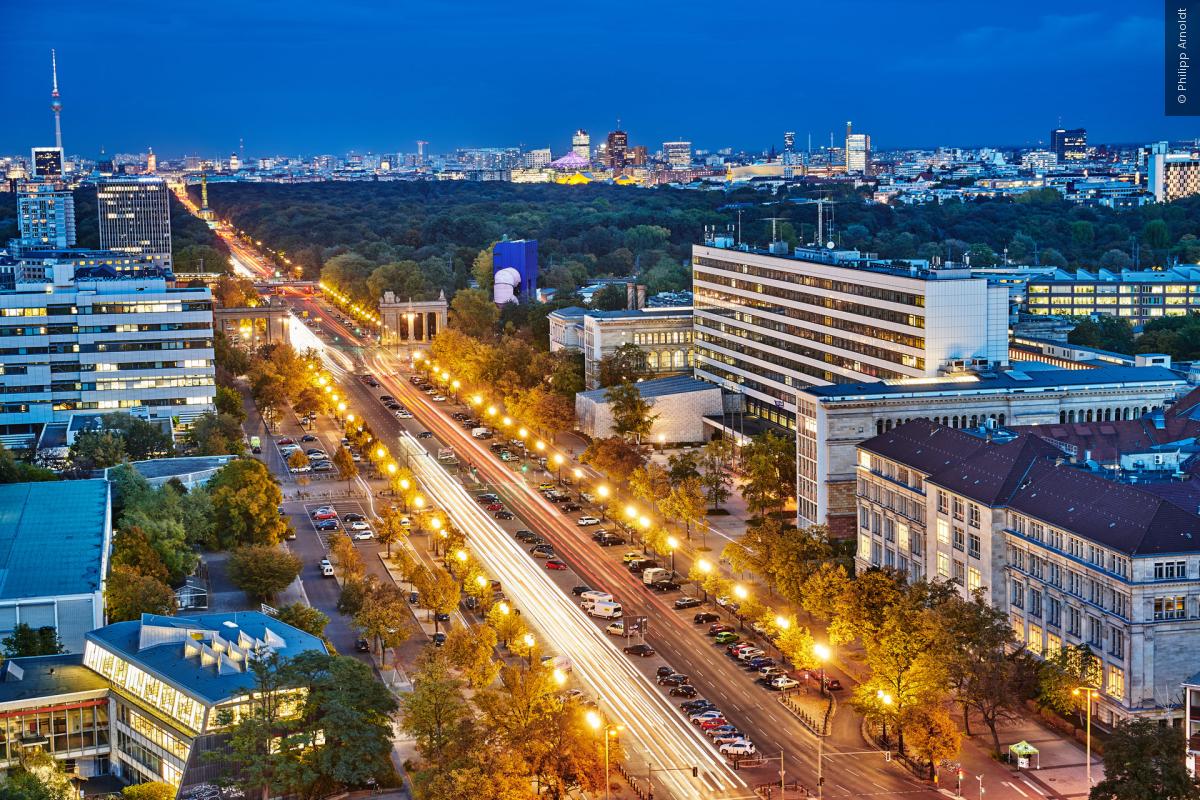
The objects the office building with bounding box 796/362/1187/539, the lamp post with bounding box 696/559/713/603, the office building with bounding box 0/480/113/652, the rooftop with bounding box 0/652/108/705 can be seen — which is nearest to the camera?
the rooftop with bounding box 0/652/108/705

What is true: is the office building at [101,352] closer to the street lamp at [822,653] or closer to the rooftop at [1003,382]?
the rooftop at [1003,382]

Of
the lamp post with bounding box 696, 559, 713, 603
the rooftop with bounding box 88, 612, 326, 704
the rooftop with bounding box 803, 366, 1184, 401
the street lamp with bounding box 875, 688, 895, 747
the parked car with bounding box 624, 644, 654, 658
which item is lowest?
the parked car with bounding box 624, 644, 654, 658

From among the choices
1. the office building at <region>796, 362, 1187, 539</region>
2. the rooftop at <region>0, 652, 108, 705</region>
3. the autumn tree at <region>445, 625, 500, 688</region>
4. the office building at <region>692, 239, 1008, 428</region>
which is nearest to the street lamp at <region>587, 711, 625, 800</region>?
the autumn tree at <region>445, 625, 500, 688</region>

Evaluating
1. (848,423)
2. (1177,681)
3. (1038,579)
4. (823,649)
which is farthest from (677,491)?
(1177,681)

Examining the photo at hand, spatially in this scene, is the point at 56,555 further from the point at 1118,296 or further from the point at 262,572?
the point at 1118,296

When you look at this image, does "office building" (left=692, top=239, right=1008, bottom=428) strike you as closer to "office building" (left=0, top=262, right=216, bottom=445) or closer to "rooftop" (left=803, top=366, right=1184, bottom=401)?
"rooftop" (left=803, top=366, right=1184, bottom=401)

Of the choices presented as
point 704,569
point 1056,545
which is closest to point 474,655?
point 704,569

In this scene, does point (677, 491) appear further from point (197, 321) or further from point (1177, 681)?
point (197, 321)
